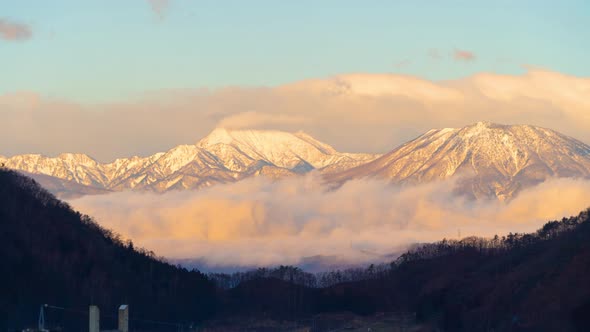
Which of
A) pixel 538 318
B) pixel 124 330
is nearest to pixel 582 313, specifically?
pixel 538 318

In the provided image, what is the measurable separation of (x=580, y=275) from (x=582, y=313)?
84.0 feet

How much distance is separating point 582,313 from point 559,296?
19.9 m

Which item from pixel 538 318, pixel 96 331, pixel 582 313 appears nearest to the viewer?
pixel 96 331

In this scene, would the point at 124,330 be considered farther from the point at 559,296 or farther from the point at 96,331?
the point at 559,296

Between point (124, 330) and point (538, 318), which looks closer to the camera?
point (124, 330)

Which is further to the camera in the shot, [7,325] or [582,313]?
[7,325]

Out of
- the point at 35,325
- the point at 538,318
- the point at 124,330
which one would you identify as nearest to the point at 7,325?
the point at 35,325

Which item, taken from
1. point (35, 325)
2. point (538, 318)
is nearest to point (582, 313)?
point (538, 318)

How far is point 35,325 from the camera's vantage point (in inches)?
7830

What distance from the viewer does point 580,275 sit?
655ft

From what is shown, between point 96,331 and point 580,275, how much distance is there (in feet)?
259

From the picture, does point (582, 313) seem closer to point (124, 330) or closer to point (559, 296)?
point (559, 296)

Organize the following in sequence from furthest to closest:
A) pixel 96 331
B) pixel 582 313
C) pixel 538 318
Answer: pixel 538 318, pixel 582 313, pixel 96 331

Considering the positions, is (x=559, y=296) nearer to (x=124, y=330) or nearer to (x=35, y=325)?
(x=124, y=330)
